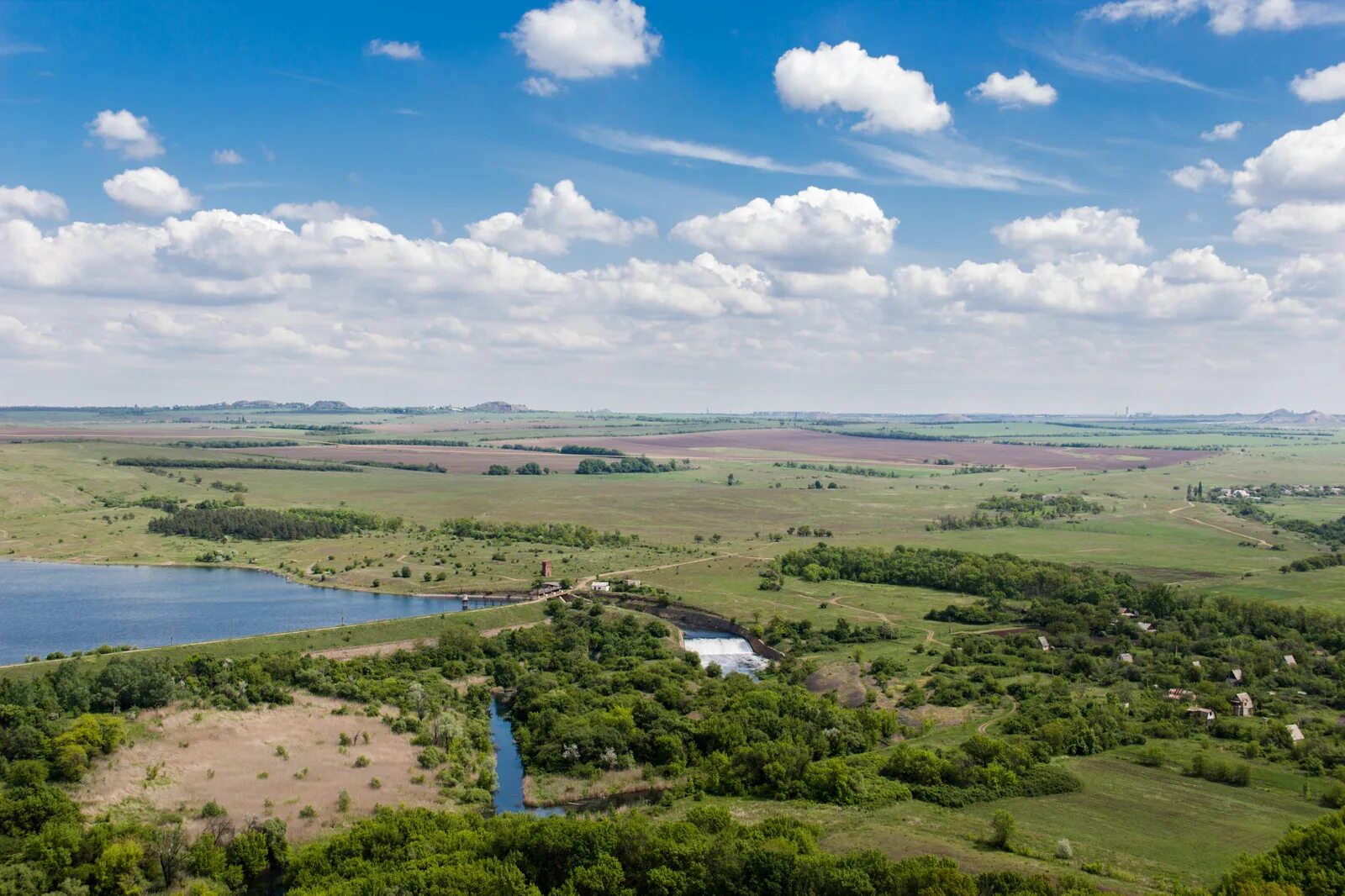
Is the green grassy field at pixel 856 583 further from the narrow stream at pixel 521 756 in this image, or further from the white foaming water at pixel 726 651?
the narrow stream at pixel 521 756

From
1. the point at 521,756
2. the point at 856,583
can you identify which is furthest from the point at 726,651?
the point at 521,756

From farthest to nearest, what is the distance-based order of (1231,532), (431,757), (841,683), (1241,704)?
1. (1231,532)
2. (841,683)
3. (1241,704)
4. (431,757)

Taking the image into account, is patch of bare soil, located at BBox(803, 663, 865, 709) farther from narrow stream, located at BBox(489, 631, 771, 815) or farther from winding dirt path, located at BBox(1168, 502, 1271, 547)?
winding dirt path, located at BBox(1168, 502, 1271, 547)

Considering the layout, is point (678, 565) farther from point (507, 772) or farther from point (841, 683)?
point (507, 772)

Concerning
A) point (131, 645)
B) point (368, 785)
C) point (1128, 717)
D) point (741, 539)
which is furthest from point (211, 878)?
point (741, 539)

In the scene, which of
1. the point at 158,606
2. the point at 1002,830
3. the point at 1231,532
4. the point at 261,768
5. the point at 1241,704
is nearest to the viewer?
the point at 1002,830

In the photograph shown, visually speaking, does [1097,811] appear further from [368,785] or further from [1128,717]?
[368,785]

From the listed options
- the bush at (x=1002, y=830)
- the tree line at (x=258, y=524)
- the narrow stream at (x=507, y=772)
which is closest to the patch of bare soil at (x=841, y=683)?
the bush at (x=1002, y=830)

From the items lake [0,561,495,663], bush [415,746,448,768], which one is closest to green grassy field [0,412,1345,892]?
lake [0,561,495,663]
